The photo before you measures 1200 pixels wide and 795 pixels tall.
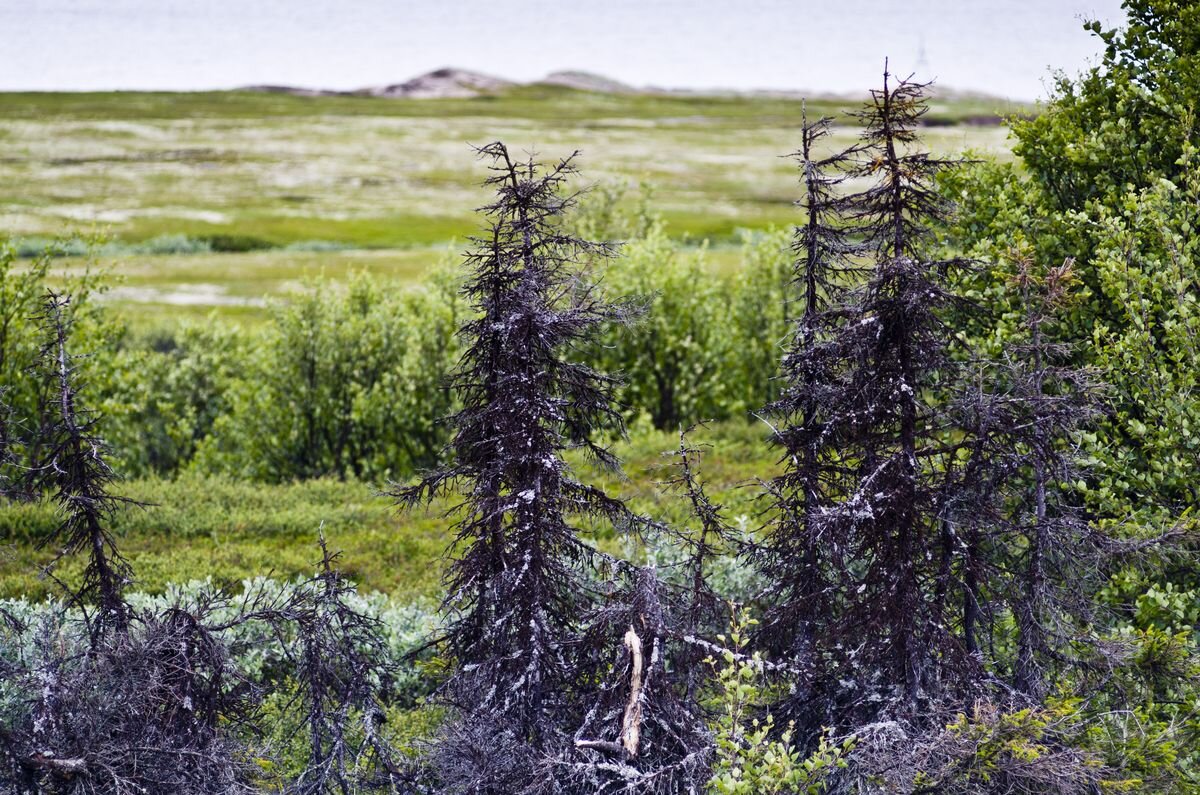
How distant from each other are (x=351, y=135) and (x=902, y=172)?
5766 inches

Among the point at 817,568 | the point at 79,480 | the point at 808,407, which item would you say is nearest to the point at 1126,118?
the point at 808,407

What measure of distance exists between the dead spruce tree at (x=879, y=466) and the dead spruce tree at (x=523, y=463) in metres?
1.77

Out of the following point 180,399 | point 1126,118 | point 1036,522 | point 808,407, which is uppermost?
point 1126,118

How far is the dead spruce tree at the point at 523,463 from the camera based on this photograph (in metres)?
8.43

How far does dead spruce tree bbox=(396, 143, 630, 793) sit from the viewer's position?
843cm

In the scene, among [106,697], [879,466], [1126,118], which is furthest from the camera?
[1126,118]

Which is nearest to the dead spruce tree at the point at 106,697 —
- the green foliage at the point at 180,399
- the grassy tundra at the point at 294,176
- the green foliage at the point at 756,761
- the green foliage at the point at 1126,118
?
the green foliage at the point at 756,761

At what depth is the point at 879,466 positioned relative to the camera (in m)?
8.06

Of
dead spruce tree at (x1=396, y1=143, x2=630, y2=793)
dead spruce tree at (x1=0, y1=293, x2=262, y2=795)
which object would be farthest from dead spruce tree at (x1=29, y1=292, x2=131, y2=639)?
dead spruce tree at (x1=396, y1=143, x2=630, y2=793)

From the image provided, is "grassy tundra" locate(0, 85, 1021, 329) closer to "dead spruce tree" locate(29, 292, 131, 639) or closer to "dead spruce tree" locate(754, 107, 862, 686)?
"dead spruce tree" locate(754, 107, 862, 686)

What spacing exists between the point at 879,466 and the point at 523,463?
2955 mm

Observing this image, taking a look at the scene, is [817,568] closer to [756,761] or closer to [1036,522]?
[1036,522]

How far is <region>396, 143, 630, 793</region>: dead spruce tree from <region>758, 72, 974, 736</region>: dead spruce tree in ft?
5.80

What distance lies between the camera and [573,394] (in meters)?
8.91
